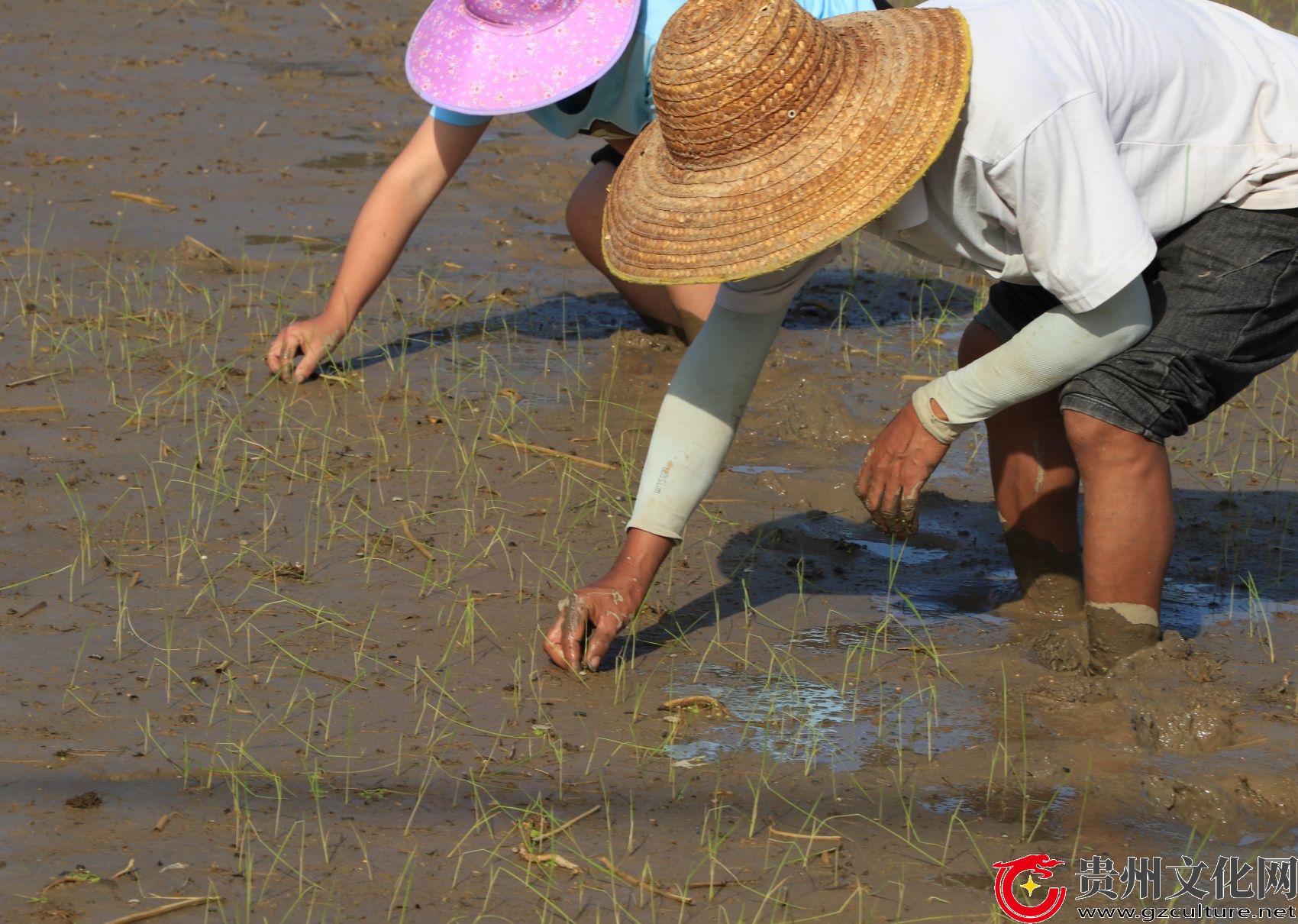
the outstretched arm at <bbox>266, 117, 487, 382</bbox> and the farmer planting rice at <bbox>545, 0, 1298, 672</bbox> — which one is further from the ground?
the farmer planting rice at <bbox>545, 0, 1298, 672</bbox>

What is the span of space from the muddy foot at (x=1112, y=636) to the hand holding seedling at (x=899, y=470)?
18.8 inches

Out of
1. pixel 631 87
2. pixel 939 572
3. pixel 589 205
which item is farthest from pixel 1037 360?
pixel 589 205

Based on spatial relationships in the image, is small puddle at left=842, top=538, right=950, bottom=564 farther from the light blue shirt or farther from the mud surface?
the light blue shirt

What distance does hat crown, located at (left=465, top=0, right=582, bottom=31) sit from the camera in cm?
347

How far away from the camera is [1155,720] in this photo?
2826mm

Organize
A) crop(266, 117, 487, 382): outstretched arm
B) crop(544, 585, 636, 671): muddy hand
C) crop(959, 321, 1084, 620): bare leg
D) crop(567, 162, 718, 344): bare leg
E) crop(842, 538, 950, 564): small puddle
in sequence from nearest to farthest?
crop(544, 585, 636, 671): muddy hand → crop(959, 321, 1084, 620): bare leg → crop(842, 538, 950, 564): small puddle → crop(266, 117, 487, 382): outstretched arm → crop(567, 162, 718, 344): bare leg

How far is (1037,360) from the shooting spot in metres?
2.59

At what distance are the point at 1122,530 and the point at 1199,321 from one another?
401 millimetres

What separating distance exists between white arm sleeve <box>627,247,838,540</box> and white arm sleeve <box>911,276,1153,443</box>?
401 millimetres

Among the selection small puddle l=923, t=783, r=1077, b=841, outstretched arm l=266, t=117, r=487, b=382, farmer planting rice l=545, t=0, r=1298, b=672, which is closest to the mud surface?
small puddle l=923, t=783, r=1077, b=841

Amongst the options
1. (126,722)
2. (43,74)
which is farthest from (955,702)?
(43,74)

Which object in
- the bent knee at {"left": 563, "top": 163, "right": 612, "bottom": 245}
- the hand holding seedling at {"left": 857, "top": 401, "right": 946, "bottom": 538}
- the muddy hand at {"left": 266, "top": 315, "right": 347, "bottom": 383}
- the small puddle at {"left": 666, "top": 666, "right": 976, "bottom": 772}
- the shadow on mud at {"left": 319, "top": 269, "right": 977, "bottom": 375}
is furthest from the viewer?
the shadow on mud at {"left": 319, "top": 269, "right": 977, "bottom": 375}

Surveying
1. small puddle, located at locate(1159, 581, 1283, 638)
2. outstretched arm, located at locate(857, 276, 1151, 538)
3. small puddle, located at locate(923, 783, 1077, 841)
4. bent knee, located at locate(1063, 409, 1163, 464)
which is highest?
outstretched arm, located at locate(857, 276, 1151, 538)

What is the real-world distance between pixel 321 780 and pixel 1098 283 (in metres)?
1.50
